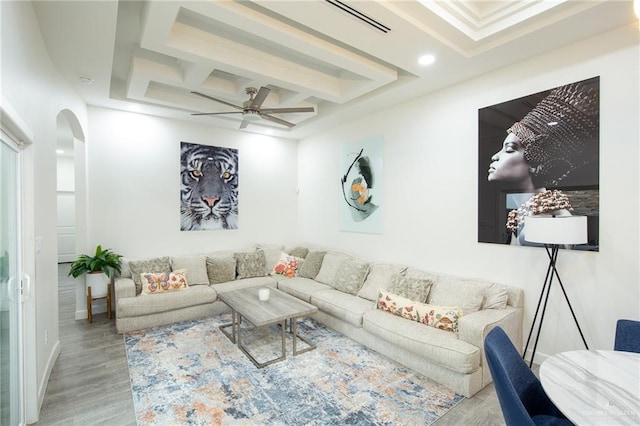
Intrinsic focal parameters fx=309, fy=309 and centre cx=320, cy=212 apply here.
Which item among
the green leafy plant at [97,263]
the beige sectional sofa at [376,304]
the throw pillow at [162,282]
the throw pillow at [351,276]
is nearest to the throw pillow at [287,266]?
the beige sectional sofa at [376,304]

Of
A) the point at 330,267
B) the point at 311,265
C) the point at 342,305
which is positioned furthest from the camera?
the point at 311,265

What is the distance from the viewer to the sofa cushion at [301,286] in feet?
13.9

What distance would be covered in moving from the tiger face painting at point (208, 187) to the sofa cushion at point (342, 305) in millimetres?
2255

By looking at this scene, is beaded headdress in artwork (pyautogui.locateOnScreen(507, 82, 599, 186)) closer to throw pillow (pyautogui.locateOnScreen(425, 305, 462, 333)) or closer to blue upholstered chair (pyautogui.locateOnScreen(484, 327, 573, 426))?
throw pillow (pyautogui.locateOnScreen(425, 305, 462, 333))

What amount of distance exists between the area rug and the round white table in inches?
41.8

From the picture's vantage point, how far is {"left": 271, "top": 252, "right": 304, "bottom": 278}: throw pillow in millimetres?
5059

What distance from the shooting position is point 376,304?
3.53 meters

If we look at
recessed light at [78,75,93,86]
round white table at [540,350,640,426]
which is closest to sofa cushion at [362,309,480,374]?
round white table at [540,350,640,426]

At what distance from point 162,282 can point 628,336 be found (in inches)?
177

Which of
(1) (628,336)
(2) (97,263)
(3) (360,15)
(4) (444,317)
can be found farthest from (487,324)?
(2) (97,263)

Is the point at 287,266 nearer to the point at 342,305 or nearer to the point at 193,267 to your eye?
the point at 193,267

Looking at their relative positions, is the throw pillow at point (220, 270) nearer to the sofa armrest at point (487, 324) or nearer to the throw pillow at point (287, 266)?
the throw pillow at point (287, 266)

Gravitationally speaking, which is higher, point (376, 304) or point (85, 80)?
point (85, 80)

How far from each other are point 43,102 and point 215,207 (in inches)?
112
